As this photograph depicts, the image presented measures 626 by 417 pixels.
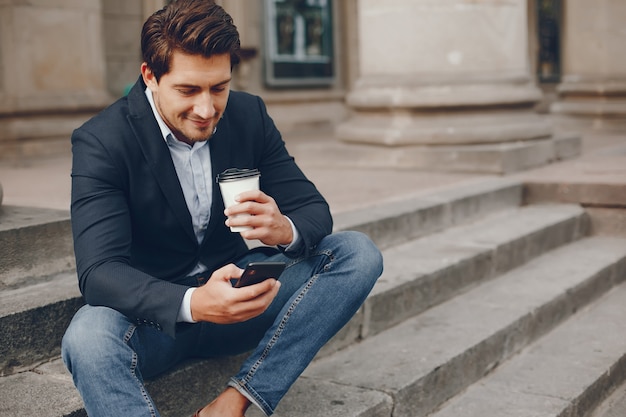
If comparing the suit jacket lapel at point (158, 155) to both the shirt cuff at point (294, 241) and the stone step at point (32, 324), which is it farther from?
the stone step at point (32, 324)

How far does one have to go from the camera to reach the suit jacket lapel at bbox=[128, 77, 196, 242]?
2.94 meters

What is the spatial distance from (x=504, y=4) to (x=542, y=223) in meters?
2.32

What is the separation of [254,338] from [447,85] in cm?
472

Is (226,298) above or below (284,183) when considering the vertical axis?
below

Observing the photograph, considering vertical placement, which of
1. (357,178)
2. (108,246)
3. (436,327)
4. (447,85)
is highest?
(447,85)

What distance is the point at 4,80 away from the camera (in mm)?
7875

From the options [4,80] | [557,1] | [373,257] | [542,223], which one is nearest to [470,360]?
[373,257]

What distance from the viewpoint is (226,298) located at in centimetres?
258

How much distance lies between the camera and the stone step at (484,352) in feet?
11.6

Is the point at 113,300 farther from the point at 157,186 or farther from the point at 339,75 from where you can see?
the point at 339,75

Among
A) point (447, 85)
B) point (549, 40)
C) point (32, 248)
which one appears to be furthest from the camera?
point (549, 40)

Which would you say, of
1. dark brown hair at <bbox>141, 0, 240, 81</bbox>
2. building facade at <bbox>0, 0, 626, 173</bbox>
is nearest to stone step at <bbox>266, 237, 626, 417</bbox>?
dark brown hair at <bbox>141, 0, 240, 81</bbox>

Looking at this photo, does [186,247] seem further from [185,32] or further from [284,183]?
[185,32]

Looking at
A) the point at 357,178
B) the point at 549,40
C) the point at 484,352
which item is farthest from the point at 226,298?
the point at 549,40
